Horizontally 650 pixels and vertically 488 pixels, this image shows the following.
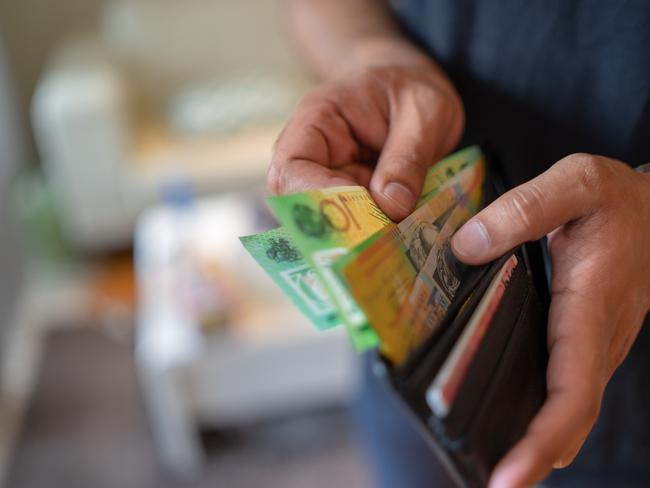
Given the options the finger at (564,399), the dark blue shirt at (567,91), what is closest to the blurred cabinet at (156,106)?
the dark blue shirt at (567,91)

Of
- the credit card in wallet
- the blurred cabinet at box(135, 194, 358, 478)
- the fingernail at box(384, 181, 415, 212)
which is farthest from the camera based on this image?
the blurred cabinet at box(135, 194, 358, 478)

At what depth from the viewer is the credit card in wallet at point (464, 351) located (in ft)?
1.08

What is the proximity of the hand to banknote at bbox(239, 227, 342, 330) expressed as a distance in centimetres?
10

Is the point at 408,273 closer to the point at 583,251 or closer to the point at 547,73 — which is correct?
the point at 583,251

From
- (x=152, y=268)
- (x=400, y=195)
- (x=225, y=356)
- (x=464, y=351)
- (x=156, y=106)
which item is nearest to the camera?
(x=464, y=351)

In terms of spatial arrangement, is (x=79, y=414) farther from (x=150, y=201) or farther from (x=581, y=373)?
(x=581, y=373)

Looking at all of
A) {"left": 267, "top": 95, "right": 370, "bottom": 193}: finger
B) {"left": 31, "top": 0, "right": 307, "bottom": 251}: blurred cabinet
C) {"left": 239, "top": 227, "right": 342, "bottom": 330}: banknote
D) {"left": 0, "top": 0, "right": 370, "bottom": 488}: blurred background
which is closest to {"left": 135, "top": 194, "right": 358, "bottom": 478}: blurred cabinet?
{"left": 0, "top": 0, "right": 370, "bottom": 488}: blurred background

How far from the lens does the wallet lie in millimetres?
340

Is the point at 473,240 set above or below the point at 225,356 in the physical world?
above

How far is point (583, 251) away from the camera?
1.41ft

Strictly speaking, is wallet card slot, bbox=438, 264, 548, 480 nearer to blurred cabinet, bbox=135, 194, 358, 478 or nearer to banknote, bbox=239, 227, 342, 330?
banknote, bbox=239, 227, 342, 330

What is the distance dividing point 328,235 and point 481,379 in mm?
114

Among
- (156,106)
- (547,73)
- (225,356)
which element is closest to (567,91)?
(547,73)

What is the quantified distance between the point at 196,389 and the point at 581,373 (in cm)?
145
